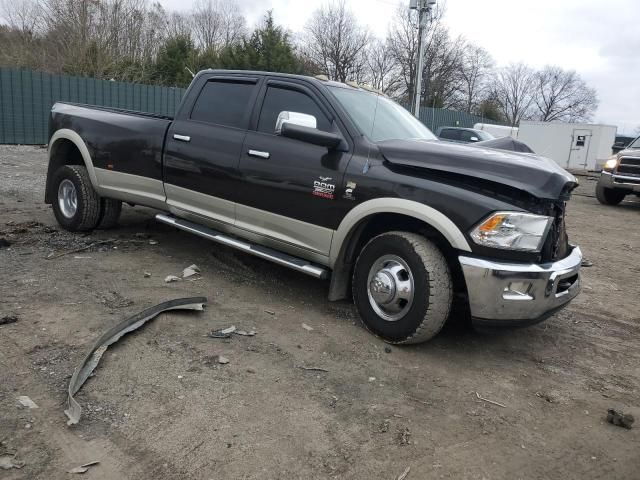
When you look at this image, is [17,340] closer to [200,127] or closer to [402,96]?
[200,127]

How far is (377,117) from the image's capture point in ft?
15.6

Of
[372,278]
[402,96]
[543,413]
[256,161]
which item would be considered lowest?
[543,413]

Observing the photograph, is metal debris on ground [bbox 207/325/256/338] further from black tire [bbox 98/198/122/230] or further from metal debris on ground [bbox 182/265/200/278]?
black tire [bbox 98/198/122/230]

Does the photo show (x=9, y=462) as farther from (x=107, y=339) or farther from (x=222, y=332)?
(x=222, y=332)

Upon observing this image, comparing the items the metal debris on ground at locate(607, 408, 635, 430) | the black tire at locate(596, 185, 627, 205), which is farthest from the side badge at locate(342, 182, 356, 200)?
the black tire at locate(596, 185, 627, 205)

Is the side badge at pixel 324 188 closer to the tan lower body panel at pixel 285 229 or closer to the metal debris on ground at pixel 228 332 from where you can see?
the tan lower body panel at pixel 285 229

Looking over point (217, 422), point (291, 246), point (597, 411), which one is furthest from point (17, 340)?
point (597, 411)

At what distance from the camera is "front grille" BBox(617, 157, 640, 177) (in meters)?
12.9

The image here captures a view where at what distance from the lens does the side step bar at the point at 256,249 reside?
4.38m

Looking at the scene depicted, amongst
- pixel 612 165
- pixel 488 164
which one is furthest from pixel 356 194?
pixel 612 165

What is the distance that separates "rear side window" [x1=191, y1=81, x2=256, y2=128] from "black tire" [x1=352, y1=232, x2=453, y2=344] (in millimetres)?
1847

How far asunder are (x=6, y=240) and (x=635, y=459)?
5.98 meters

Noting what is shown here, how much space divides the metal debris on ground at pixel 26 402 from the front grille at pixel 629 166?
13.7m

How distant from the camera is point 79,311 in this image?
4.15 metres
